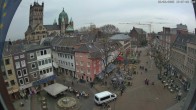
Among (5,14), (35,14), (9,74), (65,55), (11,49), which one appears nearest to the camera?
(5,14)

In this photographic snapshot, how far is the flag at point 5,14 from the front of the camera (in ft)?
25.2

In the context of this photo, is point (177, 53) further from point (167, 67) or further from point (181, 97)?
point (181, 97)

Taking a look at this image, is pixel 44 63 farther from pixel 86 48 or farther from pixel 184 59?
pixel 184 59

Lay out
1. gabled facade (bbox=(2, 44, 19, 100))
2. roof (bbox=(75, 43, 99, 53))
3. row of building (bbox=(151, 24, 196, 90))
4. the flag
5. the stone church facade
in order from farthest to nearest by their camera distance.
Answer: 1. the stone church facade
2. roof (bbox=(75, 43, 99, 53))
3. row of building (bbox=(151, 24, 196, 90))
4. gabled facade (bbox=(2, 44, 19, 100))
5. the flag

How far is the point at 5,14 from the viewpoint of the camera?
7.88 m

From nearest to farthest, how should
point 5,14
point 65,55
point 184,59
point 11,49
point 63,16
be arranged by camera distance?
point 5,14 → point 11,49 → point 184,59 → point 65,55 → point 63,16

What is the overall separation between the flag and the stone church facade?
61.8m

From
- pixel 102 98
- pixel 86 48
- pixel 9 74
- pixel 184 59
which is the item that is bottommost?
pixel 102 98

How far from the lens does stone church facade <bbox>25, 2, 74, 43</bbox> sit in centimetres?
7781

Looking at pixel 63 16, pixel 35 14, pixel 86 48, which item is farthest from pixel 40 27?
pixel 86 48

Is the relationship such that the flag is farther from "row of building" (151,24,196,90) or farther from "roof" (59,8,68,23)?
"roof" (59,8,68,23)

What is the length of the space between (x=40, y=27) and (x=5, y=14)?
2971 inches

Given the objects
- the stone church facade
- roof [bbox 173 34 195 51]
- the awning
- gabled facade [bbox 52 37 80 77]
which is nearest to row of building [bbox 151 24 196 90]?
roof [bbox 173 34 195 51]

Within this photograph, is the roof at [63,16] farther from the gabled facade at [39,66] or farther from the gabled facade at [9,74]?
the gabled facade at [9,74]
